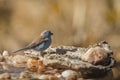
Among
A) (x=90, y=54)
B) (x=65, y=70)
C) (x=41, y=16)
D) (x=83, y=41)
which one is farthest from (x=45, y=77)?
(x=41, y=16)

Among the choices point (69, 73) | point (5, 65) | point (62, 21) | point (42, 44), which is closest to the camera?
point (69, 73)

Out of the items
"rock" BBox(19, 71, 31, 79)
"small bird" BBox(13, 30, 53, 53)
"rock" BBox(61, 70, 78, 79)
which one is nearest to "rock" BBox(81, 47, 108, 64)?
"rock" BBox(61, 70, 78, 79)

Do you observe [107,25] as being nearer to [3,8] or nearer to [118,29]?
[118,29]

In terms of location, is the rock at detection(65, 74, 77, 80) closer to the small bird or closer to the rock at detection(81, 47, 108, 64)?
the rock at detection(81, 47, 108, 64)

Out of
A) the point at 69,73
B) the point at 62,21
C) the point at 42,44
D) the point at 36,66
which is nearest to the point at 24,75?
the point at 36,66

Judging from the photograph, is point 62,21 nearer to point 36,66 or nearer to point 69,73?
point 36,66

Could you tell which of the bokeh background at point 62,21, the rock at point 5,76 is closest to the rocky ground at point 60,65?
the rock at point 5,76

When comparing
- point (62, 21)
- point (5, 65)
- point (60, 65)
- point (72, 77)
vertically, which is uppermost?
point (62, 21)

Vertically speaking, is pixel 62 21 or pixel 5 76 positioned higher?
pixel 62 21
